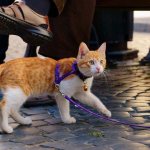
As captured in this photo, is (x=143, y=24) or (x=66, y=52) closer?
(x=66, y=52)

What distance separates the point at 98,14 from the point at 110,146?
4.28 meters

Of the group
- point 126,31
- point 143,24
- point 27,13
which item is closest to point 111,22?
point 126,31

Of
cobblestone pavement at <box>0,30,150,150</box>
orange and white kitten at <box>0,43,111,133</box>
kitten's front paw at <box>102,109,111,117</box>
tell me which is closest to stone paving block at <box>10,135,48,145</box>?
cobblestone pavement at <box>0,30,150,150</box>

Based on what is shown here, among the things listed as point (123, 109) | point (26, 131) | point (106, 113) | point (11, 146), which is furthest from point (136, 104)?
point (11, 146)

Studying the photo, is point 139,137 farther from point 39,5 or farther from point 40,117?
point 39,5

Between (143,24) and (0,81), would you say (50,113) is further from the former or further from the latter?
(143,24)

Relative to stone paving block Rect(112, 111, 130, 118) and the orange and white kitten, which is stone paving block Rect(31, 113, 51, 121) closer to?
the orange and white kitten

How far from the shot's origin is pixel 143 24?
1416 cm

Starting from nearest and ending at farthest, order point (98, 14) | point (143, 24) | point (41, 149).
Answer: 1. point (41, 149)
2. point (98, 14)
3. point (143, 24)

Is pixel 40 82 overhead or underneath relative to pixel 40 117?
overhead

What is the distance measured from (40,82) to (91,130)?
45 cm

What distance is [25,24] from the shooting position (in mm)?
3939

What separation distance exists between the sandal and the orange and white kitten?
0.25 metres

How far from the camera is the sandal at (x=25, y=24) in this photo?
12.6ft
